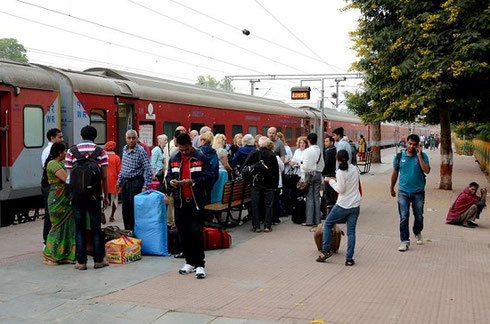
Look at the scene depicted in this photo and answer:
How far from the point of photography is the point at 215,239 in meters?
8.93

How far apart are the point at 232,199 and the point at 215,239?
2064 mm

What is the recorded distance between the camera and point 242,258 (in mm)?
8320

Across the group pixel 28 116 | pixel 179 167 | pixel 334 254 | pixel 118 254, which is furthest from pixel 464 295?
pixel 28 116

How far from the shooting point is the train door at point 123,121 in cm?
1440

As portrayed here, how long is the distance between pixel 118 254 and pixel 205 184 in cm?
169

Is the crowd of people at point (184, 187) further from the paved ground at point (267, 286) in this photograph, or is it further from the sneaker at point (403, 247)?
the paved ground at point (267, 286)

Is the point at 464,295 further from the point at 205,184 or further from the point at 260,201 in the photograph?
the point at 260,201

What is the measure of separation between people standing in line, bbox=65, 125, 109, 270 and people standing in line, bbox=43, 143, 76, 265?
281mm

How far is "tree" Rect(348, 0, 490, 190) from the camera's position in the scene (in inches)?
603

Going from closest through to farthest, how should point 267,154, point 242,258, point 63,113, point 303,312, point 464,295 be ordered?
point 303,312 < point 464,295 < point 242,258 < point 267,154 < point 63,113

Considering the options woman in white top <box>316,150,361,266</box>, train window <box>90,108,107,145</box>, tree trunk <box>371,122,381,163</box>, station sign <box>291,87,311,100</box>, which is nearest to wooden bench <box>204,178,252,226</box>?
woman in white top <box>316,150,361,266</box>

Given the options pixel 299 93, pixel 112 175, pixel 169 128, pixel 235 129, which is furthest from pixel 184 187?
pixel 299 93

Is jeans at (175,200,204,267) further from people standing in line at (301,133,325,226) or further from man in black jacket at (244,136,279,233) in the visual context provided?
people standing in line at (301,133,325,226)

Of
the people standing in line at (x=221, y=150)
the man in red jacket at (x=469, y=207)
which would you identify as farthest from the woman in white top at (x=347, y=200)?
the man in red jacket at (x=469, y=207)
